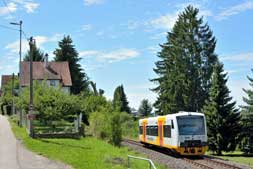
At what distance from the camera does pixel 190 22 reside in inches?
2547

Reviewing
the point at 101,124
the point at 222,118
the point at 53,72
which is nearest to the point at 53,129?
the point at 101,124

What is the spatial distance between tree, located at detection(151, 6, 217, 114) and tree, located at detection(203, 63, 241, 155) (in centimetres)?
2053

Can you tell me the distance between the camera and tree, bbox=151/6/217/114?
205ft

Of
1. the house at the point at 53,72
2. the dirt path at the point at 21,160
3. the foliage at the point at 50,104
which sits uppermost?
the house at the point at 53,72

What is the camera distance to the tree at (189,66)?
62406mm

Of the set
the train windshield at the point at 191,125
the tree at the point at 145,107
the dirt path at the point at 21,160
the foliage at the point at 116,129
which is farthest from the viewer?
the tree at the point at 145,107

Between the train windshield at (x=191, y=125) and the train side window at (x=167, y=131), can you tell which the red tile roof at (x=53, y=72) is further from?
the train windshield at (x=191, y=125)

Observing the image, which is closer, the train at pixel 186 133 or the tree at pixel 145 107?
Result: the train at pixel 186 133

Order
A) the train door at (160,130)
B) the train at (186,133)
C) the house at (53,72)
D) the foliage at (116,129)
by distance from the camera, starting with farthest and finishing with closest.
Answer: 1. the house at (53,72)
2. the foliage at (116,129)
3. the train door at (160,130)
4. the train at (186,133)

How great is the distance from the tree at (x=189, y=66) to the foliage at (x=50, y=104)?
21819 mm

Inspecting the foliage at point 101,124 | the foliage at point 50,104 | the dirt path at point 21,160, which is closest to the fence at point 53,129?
the foliage at point 50,104

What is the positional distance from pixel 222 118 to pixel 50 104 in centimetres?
1526

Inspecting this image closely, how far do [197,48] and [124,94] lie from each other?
45.9m

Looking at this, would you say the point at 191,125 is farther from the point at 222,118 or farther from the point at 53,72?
the point at 53,72
